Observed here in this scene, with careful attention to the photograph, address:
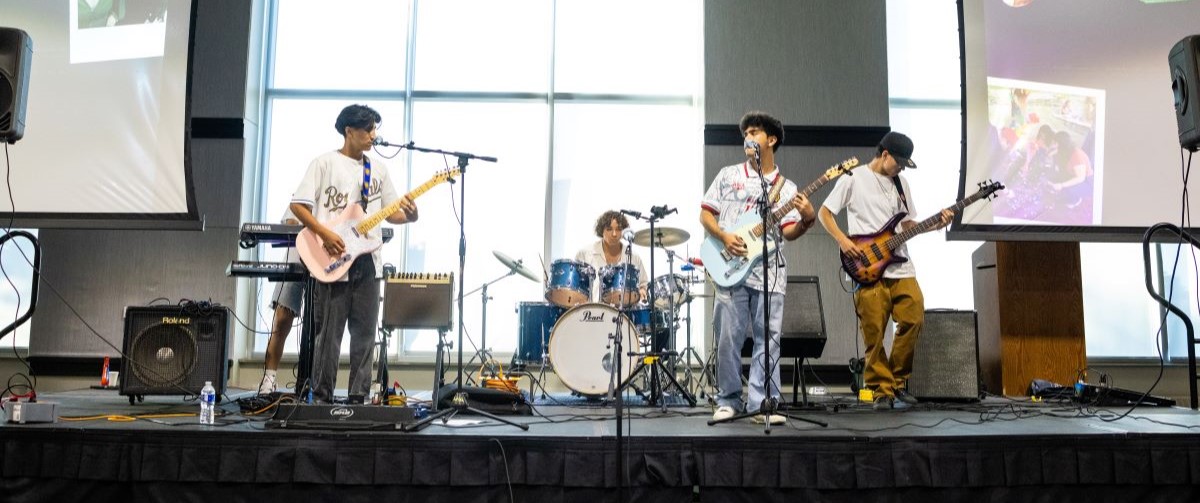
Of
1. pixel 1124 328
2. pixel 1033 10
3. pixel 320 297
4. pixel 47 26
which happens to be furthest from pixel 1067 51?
pixel 47 26

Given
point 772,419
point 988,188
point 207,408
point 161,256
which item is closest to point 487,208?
point 161,256

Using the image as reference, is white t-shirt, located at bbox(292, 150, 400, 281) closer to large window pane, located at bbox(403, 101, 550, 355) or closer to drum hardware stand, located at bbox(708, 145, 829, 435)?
drum hardware stand, located at bbox(708, 145, 829, 435)

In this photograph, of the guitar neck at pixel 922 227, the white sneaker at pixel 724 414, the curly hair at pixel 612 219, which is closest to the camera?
the white sneaker at pixel 724 414

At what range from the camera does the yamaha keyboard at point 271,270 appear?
521cm

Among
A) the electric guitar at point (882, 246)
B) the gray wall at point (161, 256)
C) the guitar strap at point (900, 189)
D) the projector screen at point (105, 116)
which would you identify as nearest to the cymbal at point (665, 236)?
the electric guitar at point (882, 246)

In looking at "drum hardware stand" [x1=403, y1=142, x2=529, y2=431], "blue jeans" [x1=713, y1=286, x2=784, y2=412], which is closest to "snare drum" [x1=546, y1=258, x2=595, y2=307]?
"drum hardware stand" [x1=403, y1=142, x2=529, y2=431]

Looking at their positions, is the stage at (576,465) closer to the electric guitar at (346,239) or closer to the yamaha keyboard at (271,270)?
the electric guitar at (346,239)

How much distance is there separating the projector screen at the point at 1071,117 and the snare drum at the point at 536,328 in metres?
2.82

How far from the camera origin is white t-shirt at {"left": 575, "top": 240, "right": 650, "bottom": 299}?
6454 mm

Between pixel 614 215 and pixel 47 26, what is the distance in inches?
161

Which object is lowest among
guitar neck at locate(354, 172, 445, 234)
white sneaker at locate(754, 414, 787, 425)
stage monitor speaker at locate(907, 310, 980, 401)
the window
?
white sneaker at locate(754, 414, 787, 425)

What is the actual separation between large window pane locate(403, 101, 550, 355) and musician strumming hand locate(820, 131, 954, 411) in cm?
332

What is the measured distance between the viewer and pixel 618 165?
827 cm

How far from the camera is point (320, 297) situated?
4.76 metres
